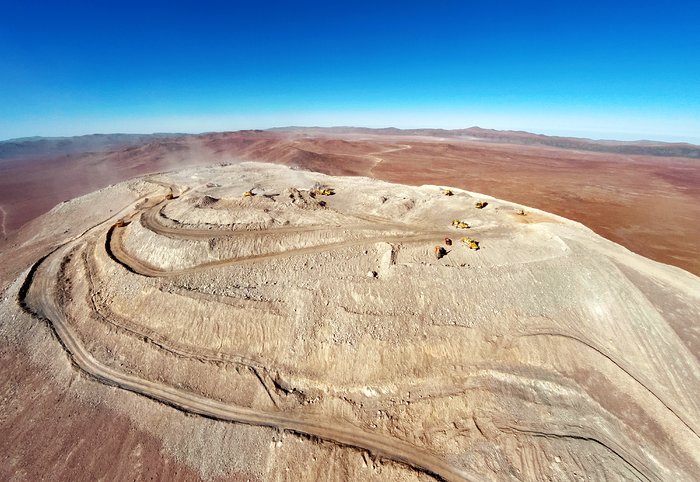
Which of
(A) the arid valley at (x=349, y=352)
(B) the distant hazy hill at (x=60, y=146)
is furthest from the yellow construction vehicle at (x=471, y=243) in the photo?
(B) the distant hazy hill at (x=60, y=146)

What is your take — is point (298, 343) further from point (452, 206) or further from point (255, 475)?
point (452, 206)

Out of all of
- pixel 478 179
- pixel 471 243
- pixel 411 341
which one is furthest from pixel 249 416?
pixel 478 179

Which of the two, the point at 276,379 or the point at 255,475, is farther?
the point at 276,379

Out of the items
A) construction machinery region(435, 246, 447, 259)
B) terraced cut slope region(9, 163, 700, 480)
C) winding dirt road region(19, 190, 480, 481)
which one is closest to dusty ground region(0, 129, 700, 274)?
terraced cut slope region(9, 163, 700, 480)

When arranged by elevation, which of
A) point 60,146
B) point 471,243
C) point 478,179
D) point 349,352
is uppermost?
point 60,146

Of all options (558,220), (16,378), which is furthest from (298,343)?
(558,220)

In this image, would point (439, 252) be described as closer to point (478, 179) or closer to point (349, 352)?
point (349, 352)
